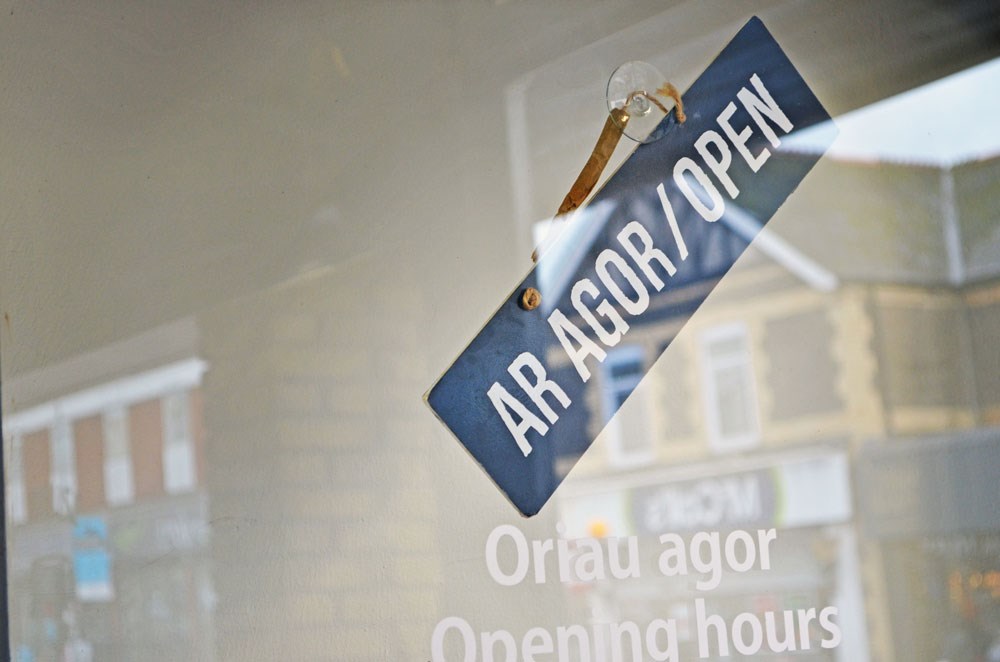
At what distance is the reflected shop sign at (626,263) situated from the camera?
1516 mm

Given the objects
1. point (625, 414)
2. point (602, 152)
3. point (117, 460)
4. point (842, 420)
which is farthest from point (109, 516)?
point (842, 420)

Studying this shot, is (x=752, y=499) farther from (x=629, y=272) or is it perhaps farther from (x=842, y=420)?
(x=629, y=272)

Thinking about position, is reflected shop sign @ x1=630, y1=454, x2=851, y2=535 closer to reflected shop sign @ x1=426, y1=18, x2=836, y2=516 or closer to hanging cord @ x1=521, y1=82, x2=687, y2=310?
reflected shop sign @ x1=426, y1=18, x2=836, y2=516

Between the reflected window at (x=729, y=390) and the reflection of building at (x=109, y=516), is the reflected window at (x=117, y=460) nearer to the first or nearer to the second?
the reflection of building at (x=109, y=516)

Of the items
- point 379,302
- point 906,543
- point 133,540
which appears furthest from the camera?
point 906,543

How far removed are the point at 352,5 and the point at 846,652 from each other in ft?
3.60

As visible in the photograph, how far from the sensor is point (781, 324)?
5.62 ft

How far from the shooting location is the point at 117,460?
4.53ft

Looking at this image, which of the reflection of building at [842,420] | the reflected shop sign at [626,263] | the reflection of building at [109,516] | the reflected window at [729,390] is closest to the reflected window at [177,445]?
the reflection of building at [109,516]

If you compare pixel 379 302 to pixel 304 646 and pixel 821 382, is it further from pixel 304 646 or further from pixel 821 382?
pixel 821 382

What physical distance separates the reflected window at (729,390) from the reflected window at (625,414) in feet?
0.34

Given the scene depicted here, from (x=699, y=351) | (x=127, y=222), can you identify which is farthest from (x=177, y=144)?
(x=699, y=351)

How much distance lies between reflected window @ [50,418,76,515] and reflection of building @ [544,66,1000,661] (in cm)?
60

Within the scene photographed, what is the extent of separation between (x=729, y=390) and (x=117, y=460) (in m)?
0.81
